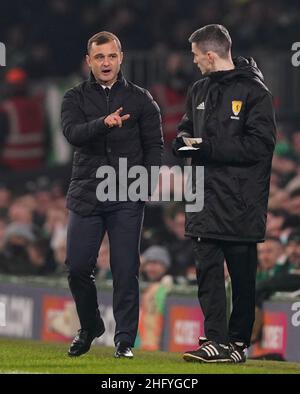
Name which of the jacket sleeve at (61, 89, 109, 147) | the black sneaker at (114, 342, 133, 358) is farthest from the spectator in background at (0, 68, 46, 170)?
the black sneaker at (114, 342, 133, 358)

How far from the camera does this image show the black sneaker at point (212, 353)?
10.7 m

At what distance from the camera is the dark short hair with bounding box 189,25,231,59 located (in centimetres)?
1066

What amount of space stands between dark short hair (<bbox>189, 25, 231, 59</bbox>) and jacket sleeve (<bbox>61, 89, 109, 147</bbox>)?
82 cm

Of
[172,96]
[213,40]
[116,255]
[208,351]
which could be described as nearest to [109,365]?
[208,351]

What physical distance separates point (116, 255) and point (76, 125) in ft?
3.09

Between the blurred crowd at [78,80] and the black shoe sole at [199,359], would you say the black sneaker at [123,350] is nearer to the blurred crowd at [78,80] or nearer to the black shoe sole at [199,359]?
the black shoe sole at [199,359]

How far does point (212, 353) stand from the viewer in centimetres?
1071

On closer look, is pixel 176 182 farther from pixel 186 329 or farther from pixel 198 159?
pixel 198 159

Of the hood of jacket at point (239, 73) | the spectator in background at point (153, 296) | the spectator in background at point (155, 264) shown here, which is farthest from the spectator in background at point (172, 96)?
the hood of jacket at point (239, 73)

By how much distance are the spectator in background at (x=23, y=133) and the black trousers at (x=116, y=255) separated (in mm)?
11841

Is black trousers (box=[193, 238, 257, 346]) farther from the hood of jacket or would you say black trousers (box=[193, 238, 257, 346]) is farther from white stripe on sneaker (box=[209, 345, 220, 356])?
the hood of jacket

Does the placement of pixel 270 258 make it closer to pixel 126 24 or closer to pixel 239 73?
pixel 239 73
